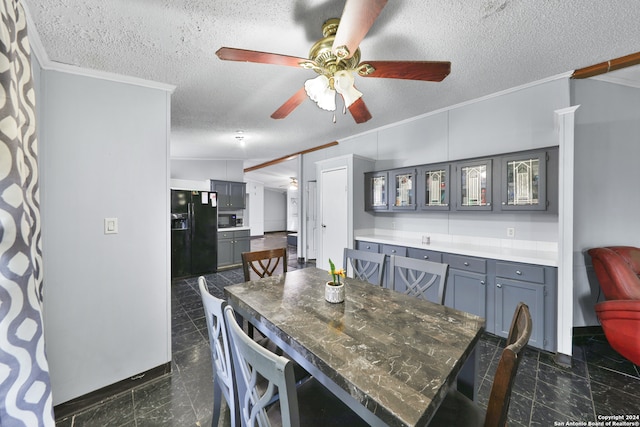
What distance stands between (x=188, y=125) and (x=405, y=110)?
3.01 metres

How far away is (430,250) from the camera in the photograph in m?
2.95

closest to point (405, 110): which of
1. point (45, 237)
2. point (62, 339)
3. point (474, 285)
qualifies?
point (474, 285)

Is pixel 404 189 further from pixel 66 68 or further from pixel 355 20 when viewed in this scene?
pixel 66 68

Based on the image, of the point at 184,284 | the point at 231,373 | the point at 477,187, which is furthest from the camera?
the point at 184,284

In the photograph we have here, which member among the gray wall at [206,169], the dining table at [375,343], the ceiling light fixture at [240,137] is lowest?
the dining table at [375,343]

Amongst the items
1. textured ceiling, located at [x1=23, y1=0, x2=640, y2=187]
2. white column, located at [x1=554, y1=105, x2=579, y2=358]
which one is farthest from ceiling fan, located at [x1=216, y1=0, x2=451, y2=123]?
white column, located at [x1=554, y1=105, x2=579, y2=358]

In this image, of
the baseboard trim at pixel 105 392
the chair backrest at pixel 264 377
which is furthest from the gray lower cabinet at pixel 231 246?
the chair backrest at pixel 264 377

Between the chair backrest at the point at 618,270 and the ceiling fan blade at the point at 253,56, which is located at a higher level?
the ceiling fan blade at the point at 253,56

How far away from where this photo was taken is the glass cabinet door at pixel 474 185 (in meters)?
2.80

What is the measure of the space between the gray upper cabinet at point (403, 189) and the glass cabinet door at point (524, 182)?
1.01m

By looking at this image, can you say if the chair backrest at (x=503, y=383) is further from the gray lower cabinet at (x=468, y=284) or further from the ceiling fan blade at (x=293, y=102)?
the gray lower cabinet at (x=468, y=284)

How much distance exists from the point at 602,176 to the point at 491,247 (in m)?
1.22

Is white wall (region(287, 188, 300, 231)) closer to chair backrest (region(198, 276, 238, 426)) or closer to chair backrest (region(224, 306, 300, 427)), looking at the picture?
chair backrest (region(198, 276, 238, 426))

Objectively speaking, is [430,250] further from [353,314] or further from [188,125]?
[188,125]
